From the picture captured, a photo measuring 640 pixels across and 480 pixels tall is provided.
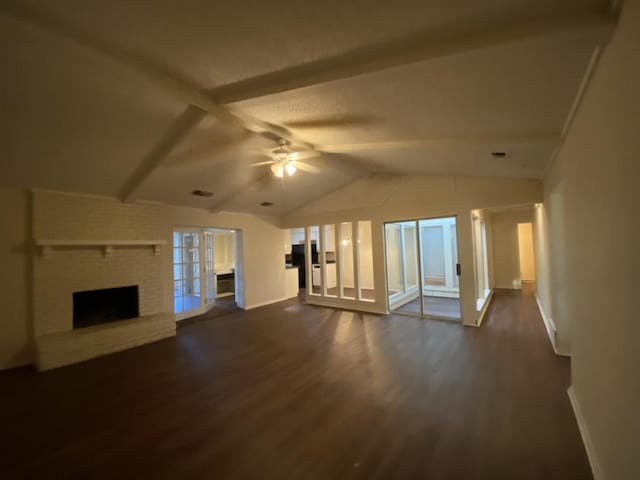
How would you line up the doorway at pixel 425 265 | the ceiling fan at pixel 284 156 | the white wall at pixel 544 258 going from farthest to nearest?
the doorway at pixel 425 265 < the white wall at pixel 544 258 < the ceiling fan at pixel 284 156

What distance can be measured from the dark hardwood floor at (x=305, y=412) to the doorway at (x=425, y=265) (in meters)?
1.83

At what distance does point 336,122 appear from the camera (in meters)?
3.05

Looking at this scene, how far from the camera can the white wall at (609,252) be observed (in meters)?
1.17

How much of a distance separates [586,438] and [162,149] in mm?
5106

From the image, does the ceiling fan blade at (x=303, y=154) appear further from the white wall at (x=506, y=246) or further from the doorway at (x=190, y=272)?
the white wall at (x=506, y=246)

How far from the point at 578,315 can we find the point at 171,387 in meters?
4.08

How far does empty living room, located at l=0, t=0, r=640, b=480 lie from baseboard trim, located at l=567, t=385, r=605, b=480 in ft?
0.09

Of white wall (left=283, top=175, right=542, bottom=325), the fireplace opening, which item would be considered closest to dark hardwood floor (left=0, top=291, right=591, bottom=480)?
the fireplace opening

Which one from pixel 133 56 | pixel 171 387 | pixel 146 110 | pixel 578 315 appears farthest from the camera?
pixel 171 387

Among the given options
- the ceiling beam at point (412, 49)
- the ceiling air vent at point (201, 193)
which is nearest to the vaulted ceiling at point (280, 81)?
the ceiling beam at point (412, 49)

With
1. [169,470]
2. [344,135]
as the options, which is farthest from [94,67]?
[169,470]

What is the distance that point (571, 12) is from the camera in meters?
1.30

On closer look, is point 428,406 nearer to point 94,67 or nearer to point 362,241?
point 94,67

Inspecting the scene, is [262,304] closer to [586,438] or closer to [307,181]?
[307,181]
